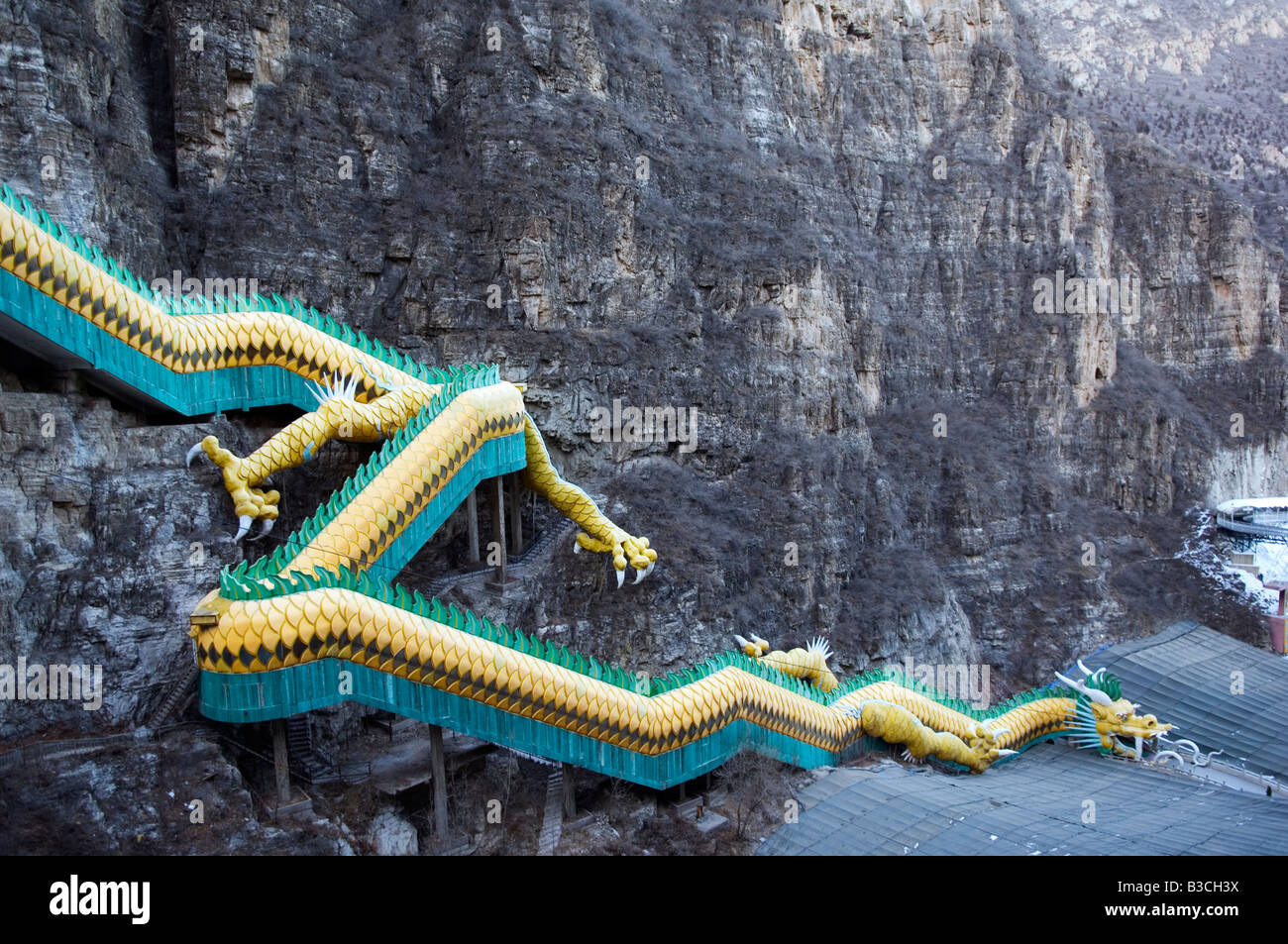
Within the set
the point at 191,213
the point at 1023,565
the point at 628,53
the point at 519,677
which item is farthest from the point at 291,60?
Result: the point at 1023,565

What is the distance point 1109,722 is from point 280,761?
2251 cm

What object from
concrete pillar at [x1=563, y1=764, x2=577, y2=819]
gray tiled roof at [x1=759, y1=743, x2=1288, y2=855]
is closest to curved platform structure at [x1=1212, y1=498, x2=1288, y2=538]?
gray tiled roof at [x1=759, y1=743, x2=1288, y2=855]

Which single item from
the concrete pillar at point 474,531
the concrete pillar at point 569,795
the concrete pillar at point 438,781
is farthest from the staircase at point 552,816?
the concrete pillar at point 474,531

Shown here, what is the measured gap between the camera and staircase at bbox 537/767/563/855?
727 inches

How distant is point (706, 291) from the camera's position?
35.7m

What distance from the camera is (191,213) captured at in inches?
1112

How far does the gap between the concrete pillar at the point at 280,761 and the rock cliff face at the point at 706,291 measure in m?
3.02

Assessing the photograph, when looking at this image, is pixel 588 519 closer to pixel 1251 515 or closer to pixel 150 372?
pixel 150 372

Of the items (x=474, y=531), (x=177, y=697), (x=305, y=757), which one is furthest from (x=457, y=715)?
(x=474, y=531)

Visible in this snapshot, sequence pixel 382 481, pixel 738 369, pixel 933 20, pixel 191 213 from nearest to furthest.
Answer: pixel 382 481
pixel 191 213
pixel 738 369
pixel 933 20

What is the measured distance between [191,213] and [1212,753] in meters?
32.7

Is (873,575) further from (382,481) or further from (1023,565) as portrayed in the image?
(382,481)

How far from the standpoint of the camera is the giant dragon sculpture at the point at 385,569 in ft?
54.4

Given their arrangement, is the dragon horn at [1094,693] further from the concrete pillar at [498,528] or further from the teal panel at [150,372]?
the teal panel at [150,372]
